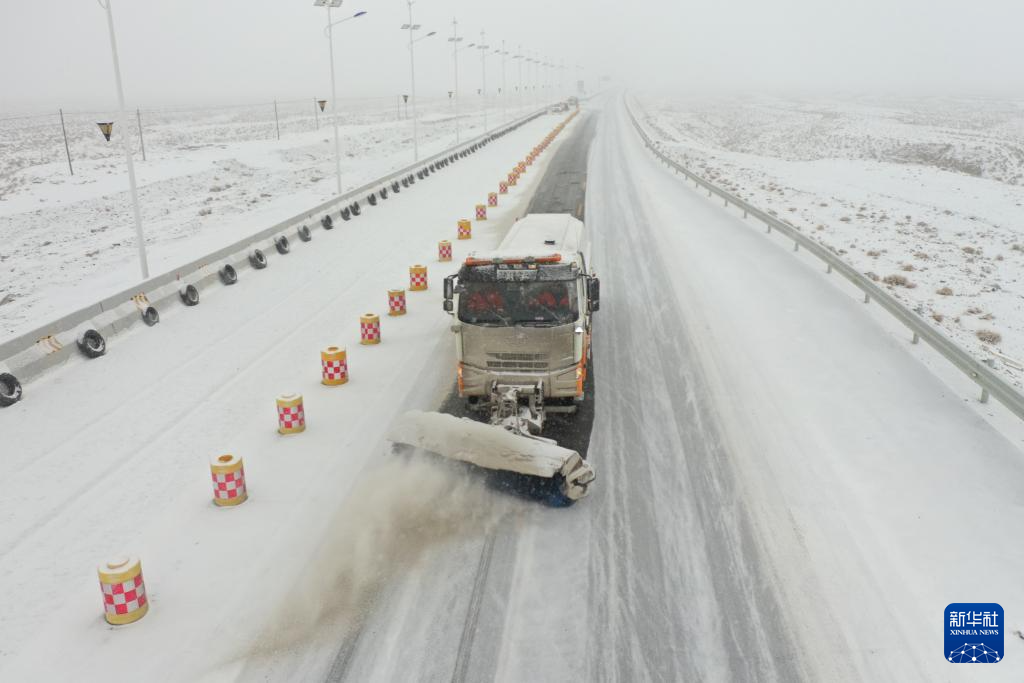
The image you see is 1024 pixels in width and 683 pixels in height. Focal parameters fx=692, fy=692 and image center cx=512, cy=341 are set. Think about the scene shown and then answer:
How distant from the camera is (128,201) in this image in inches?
1335

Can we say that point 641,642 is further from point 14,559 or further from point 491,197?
point 491,197

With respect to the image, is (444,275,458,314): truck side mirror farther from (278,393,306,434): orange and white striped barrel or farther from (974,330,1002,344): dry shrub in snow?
(974,330,1002,344): dry shrub in snow

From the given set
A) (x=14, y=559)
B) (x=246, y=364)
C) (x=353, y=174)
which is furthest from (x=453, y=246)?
(x=353, y=174)

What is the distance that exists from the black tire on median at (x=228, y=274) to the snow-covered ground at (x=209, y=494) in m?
2.15

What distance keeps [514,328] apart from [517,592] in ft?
13.3

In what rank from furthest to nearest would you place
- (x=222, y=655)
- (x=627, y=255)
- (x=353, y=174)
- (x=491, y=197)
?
(x=353, y=174) < (x=491, y=197) < (x=627, y=255) < (x=222, y=655)

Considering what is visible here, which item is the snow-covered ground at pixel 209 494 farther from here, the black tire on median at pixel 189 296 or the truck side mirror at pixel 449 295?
the truck side mirror at pixel 449 295

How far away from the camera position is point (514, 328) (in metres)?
10.1

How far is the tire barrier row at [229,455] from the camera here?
6.69 m

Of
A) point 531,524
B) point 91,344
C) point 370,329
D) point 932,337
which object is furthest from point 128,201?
point 932,337

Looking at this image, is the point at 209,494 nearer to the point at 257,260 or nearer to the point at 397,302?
the point at 397,302

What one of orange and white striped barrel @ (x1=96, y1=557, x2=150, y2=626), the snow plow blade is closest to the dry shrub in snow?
the snow plow blade

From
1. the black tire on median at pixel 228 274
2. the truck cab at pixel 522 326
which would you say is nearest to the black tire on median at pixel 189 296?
the black tire on median at pixel 228 274

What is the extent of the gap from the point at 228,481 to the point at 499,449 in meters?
3.38
